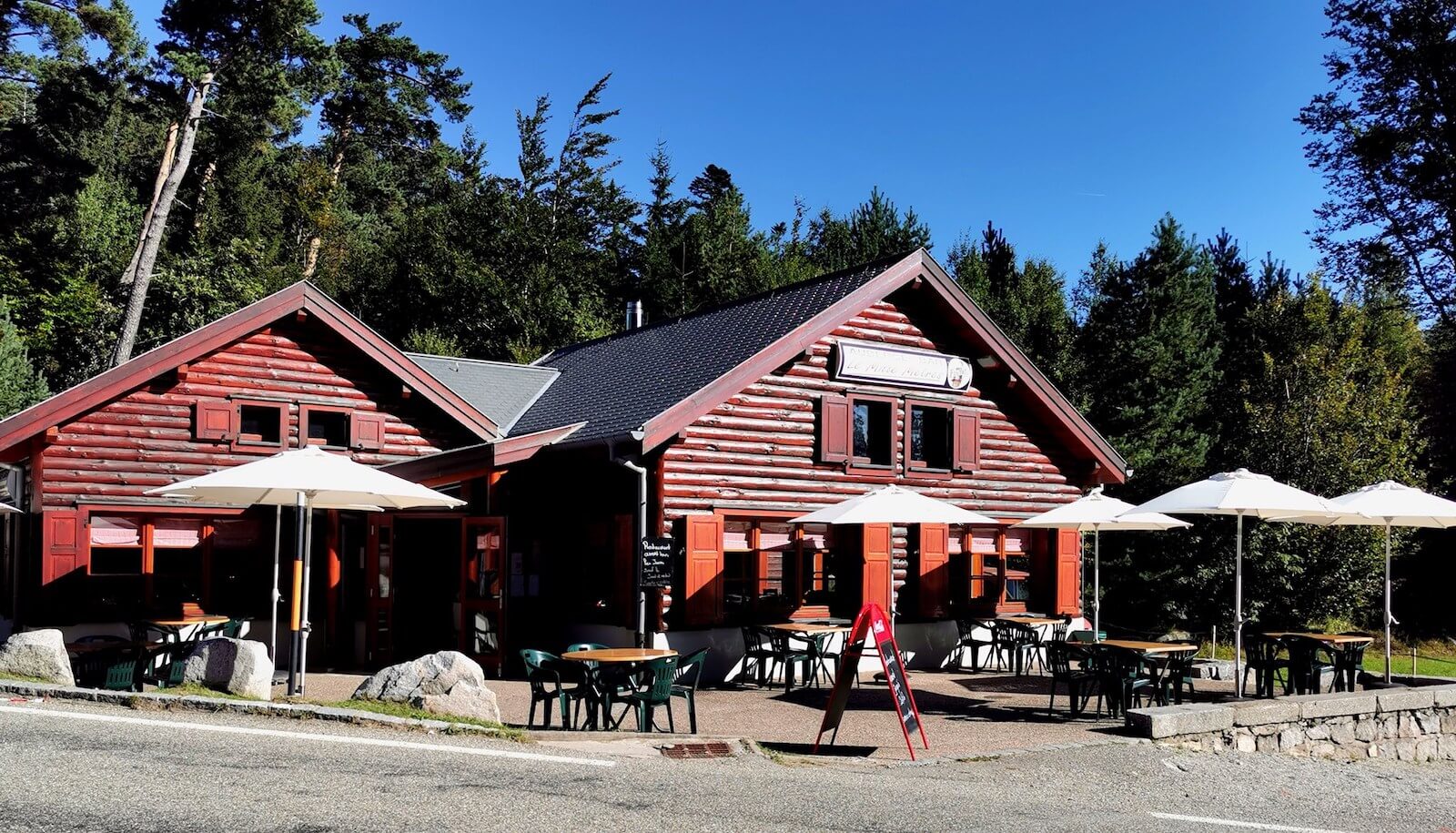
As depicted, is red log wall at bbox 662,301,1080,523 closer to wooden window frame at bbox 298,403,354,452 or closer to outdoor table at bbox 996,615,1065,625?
outdoor table at bbox 996,615,1065,625

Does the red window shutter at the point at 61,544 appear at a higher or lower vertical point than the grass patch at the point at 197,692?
higher

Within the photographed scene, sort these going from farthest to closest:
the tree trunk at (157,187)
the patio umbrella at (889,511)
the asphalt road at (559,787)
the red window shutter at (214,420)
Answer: the tree trunk at (157,187) → the red window shutter at (214,420) → the patio umbrella at (889,511) → the asphalt road at (559,787)

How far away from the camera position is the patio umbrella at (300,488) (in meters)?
11.7

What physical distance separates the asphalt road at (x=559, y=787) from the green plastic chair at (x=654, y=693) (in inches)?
36.9

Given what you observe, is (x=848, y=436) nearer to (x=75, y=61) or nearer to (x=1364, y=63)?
(x=1364, y=63)

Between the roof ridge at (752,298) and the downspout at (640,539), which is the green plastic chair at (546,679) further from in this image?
the roof ridge at (752,298)

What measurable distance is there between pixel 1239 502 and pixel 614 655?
→ 6611mm

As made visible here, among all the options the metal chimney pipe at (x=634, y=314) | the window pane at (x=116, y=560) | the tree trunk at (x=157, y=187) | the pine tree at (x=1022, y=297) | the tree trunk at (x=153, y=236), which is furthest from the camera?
the pine tree at (x=1022, y=297)

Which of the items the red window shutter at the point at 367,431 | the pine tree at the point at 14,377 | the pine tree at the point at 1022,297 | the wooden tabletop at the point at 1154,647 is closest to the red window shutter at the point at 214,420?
the red window shutter at the point at 367,431

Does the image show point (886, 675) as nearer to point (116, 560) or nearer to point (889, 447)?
point (889, 447)

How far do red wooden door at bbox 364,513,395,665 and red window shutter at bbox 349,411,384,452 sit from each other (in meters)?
1.33

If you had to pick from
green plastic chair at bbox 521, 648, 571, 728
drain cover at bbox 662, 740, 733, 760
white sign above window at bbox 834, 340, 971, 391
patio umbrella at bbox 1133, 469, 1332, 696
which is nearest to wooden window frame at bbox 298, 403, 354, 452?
white sign above window at bbox 834, 340, 971, 391

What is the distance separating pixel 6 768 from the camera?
7.52 meters

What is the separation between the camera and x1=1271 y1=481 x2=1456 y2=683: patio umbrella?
46.7ft
